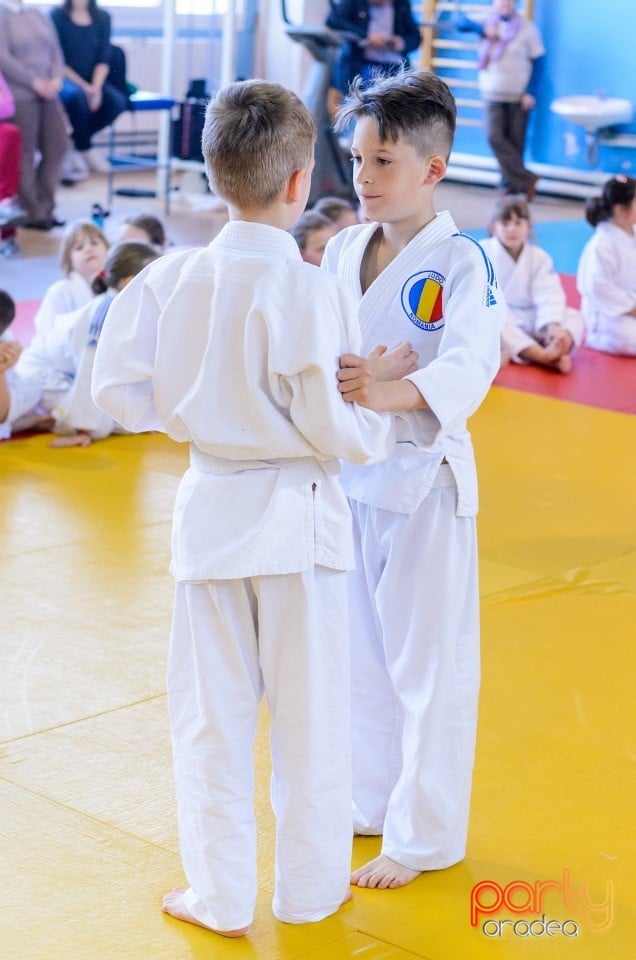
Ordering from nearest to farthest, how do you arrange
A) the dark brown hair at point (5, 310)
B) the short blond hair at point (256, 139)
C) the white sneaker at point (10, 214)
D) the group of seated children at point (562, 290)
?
the short blond hair at point (256, 139) → the dark brown hair at point (5, 310) → the group of seated children at point (562, 290) → the white sneaker at point (10, 214)

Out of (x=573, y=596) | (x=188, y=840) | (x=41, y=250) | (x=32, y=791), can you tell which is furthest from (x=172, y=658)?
(x=41, y=250)

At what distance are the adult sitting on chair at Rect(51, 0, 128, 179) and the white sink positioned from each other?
4119mm

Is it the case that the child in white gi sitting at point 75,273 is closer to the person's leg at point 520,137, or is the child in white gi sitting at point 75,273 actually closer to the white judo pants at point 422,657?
the white judo pants at point 422,657

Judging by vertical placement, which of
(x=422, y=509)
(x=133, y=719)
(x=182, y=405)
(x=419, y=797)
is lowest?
(x=133, y=719)

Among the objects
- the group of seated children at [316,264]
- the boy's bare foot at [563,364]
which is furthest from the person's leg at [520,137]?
the boy's bare foot at [563,364]

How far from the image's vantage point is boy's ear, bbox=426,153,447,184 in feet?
7.35

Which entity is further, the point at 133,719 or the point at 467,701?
the point at 133,719

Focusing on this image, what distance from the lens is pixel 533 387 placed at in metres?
6.18

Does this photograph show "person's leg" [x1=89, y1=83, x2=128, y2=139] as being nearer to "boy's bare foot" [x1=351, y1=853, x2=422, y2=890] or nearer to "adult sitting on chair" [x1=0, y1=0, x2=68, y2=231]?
"adult sitting on chair" [x1=0, y1=0, x2=68, y2=231]

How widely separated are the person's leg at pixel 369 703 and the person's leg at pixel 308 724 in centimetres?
31

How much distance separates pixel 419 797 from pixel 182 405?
2.78 ft

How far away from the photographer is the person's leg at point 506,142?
38.0 ft

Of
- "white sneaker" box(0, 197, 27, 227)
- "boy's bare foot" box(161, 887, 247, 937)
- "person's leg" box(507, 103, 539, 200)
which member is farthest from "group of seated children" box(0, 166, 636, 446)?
"person's leg" box(507, 103, 539, 200)

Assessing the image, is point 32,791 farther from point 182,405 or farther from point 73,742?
point 182,405
